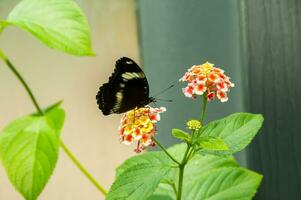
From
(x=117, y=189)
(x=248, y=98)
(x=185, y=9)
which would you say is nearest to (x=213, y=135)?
(x=117, y=189)

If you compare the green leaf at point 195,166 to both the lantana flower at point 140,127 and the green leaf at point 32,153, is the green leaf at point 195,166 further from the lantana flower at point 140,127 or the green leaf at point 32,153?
the green leaf at point 32,153

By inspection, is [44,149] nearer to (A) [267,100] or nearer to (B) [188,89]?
(B) [188,89]

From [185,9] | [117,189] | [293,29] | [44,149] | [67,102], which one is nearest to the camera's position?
[44,149]

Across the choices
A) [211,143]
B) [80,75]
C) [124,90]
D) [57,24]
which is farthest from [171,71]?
[57,24]

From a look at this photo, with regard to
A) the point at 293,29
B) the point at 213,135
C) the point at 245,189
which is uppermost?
the point at 293,29

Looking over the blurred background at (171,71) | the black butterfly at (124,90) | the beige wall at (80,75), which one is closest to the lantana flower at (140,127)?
the black butterfly at (124,90)

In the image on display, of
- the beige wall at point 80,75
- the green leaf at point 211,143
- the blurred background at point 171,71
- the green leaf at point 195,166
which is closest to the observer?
the green leaf at point 211,143

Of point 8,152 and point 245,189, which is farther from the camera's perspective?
point 245,189
